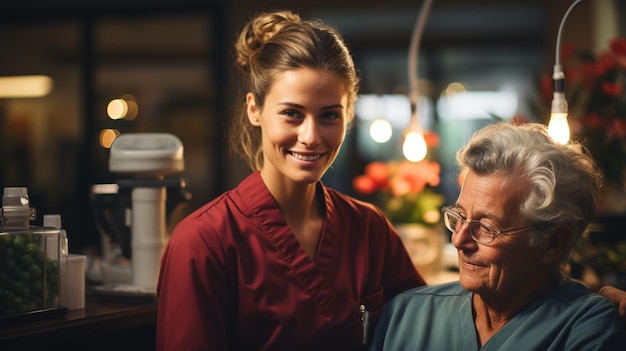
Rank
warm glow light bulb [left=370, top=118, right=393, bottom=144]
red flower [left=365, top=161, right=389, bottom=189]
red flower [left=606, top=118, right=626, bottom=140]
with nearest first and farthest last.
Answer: red flower [left=606, top=118, right=626, bottom=140] → red flower [left=365, top=161, right=389, bottom=189] → warm glow light bulb [left=370, top=118, right=393, bottom=144]

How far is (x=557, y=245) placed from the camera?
159 cm

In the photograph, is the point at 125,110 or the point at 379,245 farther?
the point at 125,110

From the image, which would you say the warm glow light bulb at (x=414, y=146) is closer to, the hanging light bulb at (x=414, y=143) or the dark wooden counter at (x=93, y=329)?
the hanging light bulb at (x=414, y=143)

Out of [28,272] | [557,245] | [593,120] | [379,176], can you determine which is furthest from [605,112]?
[28,272]

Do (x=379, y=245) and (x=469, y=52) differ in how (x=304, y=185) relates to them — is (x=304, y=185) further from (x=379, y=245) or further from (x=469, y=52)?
(x=469, y=52)

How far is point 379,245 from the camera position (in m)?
1.95

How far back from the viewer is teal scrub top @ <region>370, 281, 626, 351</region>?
4.90 feet

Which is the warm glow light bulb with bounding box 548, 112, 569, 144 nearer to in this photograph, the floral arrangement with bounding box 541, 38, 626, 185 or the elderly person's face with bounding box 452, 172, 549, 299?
the elderly person's face with bounding box 452, 172, 549, 299

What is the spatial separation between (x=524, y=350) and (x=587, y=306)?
6.1 inches

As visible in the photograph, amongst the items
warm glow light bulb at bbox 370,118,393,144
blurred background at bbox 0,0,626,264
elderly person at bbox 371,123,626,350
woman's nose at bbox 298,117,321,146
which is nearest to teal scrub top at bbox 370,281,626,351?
elderly person at bbox 371,123,626,350

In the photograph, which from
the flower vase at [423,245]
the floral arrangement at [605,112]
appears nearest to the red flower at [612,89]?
the floral arrangement at [605,112]

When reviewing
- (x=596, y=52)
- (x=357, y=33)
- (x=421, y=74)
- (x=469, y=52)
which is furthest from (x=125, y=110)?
(x=596, y=52)

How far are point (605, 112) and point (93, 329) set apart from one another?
2058 millimetres

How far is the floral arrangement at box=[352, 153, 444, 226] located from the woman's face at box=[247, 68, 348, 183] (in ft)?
4.72
